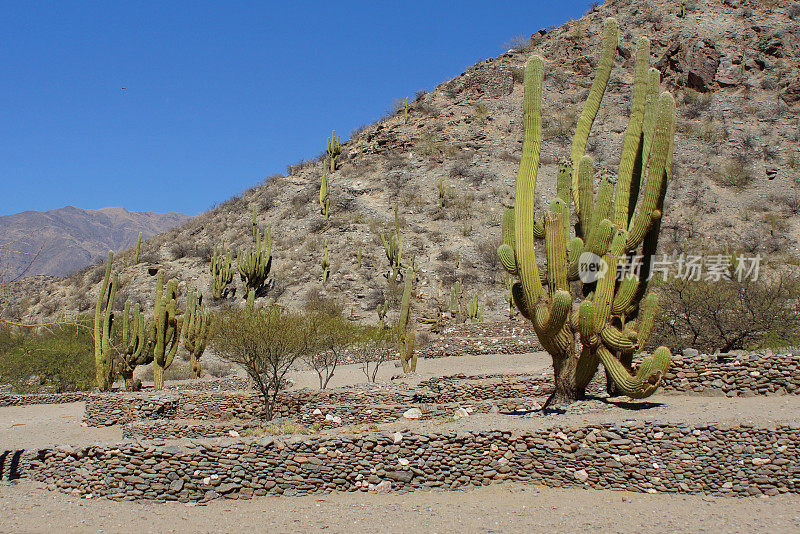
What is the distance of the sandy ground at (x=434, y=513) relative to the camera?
6.77 m

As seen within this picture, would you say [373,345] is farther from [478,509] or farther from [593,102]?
[478,509]

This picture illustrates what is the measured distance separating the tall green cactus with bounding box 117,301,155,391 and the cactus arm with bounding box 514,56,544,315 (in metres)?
13.6

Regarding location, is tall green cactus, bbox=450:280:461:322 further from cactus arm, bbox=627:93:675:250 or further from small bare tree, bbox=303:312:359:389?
cactus arm, bbox=627:93:675:250

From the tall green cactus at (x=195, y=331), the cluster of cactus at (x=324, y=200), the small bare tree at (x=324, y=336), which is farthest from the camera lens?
the cluster of cactus at (x=324, y=200)

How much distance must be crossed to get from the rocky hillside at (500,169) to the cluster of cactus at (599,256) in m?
19.7

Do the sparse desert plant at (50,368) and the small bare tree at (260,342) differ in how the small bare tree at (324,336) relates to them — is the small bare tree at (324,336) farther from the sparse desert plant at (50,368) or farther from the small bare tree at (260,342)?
the sparse desert plant at (50,368)

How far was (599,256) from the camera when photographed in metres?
10.4

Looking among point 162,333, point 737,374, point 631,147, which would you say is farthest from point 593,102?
point 162,333

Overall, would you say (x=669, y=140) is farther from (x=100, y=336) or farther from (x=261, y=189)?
(x=261, y=189)

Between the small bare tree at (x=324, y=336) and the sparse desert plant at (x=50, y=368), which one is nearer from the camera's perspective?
the small bare tree at (x=324, y=336)

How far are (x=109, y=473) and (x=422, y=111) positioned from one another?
45039mm

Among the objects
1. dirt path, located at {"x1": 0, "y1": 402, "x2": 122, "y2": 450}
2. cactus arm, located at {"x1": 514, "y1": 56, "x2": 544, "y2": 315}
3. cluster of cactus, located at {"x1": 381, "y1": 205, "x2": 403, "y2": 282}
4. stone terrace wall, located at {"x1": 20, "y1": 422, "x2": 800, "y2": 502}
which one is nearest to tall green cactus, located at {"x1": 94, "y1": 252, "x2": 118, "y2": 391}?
dirt path, located at {"x1": 0, "y1": 402, "x2": 122, "y2": 450}

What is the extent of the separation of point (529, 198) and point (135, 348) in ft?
48.7

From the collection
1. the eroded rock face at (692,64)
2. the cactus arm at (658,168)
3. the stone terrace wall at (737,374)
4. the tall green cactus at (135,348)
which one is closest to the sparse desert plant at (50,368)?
the tall green cactus at (135,348)
